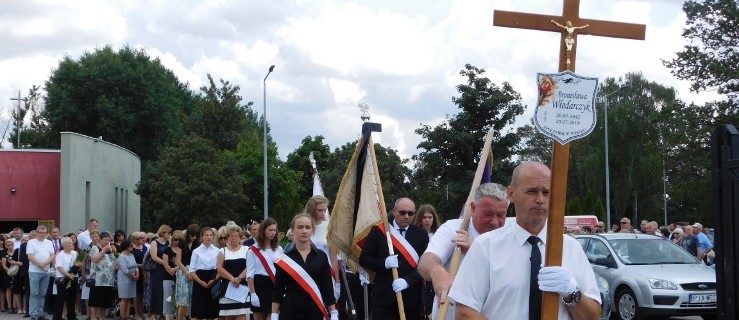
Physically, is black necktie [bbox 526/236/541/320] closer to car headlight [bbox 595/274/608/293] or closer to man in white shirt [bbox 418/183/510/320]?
man in white shirt [bbox 418/183/510/320]

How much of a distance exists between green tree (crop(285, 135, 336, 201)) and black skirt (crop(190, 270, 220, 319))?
192 ft

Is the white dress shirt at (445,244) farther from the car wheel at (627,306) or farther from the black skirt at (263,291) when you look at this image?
the car wheel at (627,306)

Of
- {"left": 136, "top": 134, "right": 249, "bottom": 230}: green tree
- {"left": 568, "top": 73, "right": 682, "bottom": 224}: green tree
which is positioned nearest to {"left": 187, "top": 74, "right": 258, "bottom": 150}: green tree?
{"left": 136, "top": 134, "right": 249, "bottom": 230}: green tree

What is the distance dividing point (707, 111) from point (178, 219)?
991 inches

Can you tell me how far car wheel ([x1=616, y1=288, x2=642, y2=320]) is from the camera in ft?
53.7

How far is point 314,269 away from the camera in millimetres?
9133

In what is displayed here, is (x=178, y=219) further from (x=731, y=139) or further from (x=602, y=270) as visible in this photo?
(x=731, y=139)

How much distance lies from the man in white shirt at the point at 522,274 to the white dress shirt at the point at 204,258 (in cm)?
1044

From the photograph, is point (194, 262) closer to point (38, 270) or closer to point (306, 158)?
point (38, 270)

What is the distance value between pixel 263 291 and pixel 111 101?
52.2 m

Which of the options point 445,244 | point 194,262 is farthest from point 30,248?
point 445,244

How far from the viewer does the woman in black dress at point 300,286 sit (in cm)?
908

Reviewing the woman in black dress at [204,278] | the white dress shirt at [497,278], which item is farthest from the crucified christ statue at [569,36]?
the woman in black dress at [204,278]

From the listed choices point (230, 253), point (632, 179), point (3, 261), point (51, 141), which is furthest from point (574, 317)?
point (51, 141)
